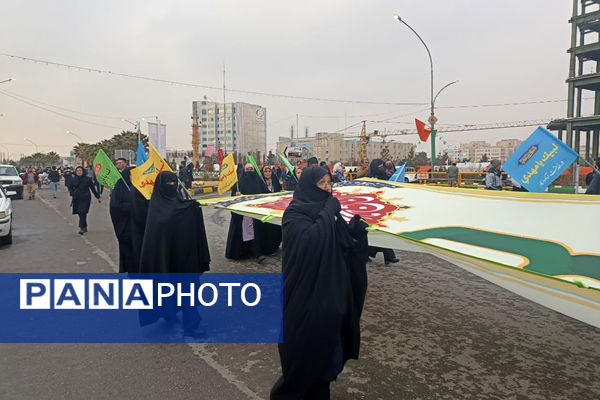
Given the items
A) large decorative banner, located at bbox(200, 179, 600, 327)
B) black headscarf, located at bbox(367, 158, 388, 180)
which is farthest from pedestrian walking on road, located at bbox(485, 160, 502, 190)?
large decorative banner, located at bbox(200, 179, 600, 327)

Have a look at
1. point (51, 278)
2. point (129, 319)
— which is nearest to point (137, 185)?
point (129, 319)

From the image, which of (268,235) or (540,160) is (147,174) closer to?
(268,235)

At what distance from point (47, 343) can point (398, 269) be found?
5.44 meters

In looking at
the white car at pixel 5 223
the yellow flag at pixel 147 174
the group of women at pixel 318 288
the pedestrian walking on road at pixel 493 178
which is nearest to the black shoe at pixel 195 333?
the yellow flag at pixel 147 174

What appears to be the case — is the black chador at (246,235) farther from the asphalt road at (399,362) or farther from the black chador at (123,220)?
the asphalt road at (399,362)

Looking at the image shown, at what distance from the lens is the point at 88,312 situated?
504cm

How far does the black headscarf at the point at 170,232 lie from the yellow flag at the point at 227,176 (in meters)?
2.29

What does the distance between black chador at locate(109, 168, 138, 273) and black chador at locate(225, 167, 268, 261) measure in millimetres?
2241

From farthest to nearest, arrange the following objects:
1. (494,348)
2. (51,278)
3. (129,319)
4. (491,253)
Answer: (51,278) < (129,319) < (494,348) < (491,253)

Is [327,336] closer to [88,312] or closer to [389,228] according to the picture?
[389,228]

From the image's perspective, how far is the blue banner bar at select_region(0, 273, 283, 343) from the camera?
14.3 ft

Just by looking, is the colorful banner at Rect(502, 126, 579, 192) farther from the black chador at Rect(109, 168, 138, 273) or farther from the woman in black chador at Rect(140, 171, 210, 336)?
the black chador at Rect(109, 168, 138, 273)

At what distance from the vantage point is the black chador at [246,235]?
765 cm

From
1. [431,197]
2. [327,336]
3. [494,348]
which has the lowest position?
[494,348]
